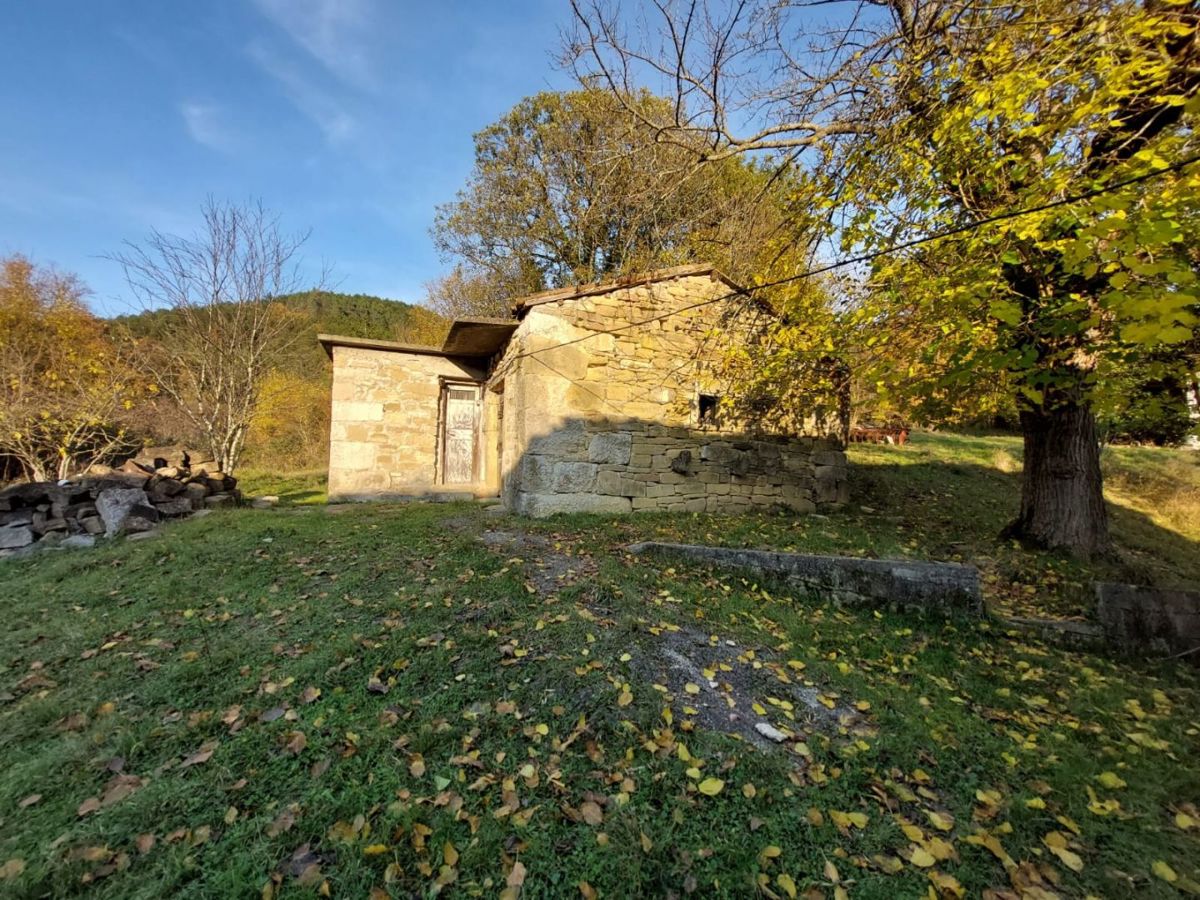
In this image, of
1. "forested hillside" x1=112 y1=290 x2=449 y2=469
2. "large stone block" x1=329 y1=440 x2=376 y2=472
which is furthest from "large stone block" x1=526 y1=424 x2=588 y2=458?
"forested hillside" x1=112 y1=290 x2=449 y2=469

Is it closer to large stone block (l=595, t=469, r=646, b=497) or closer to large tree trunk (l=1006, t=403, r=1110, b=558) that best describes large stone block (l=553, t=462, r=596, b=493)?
large stone block (l=595, t=469, r=646, b=497)

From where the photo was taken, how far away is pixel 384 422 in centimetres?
869

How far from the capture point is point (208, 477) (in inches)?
292

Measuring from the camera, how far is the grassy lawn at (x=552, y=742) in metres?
1.73

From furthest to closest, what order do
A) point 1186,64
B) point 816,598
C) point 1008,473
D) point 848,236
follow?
point 1008,473 < point 848,236 < point 816,598 < point 1186,64

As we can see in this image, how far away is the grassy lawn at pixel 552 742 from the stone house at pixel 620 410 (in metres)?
2.20

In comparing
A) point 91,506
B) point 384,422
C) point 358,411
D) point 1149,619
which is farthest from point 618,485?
point 91,506

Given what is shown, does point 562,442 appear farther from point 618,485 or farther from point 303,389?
point 303,389

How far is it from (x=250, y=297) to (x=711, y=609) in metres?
9.07

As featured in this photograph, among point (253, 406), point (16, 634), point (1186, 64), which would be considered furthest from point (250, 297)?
point (1186, 64)

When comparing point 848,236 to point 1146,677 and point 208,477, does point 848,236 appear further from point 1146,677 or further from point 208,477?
point 208,477

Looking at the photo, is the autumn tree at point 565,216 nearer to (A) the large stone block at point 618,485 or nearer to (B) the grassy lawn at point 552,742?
(A) the large stone block at point 618,485

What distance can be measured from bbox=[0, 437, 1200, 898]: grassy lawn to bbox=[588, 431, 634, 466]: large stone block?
2.25 metres

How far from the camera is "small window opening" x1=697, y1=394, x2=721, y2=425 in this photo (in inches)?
278
